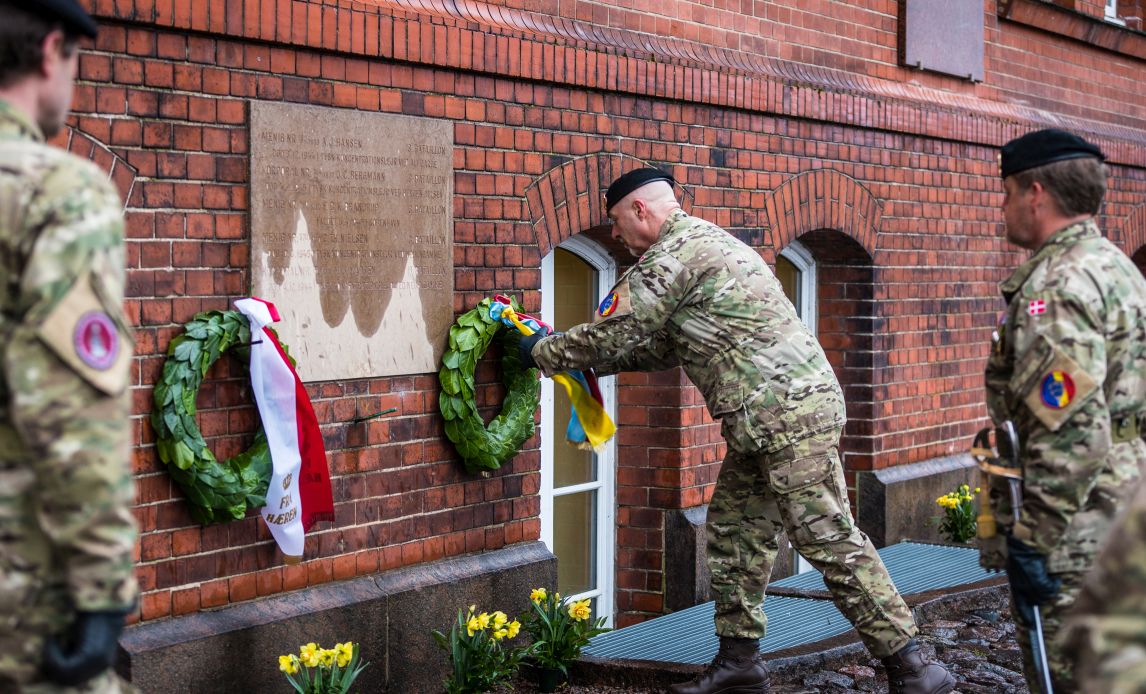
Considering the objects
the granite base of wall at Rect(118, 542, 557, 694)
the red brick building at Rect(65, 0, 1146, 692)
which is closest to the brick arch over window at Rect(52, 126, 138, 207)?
the red brick building at Rect(65, 0, 1146, 692)

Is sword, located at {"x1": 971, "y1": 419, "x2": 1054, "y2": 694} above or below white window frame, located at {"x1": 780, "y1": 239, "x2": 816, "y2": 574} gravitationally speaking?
below

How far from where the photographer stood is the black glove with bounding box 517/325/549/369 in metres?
5.63

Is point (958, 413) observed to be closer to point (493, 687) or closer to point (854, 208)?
point (854, 208)

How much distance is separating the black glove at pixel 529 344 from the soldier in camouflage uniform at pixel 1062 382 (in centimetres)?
214

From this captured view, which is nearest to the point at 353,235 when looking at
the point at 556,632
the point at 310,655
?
the point at 310,655

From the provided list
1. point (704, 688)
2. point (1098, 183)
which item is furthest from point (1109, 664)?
point (704, 688)

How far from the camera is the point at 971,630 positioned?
6.72 m

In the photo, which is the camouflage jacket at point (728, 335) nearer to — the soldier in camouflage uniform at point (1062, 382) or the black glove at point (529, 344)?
the black glove at point (529, 344)

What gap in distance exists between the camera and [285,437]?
496 cm

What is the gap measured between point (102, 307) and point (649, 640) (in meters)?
4.27

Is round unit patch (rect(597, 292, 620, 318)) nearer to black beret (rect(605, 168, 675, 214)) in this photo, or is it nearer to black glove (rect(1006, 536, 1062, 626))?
black beret (rect(605, 168, 675, 214))

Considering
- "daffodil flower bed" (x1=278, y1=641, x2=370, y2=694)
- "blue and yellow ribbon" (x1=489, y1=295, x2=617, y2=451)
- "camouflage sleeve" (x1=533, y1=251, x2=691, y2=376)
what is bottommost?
"daffodil flower bed" (x1=278, y1=641, x2=370, y2=694)

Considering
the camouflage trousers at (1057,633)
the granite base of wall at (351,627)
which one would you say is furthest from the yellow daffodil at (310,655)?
the camouflage trousers at (1057,633)

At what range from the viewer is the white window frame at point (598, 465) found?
6.82 metres
